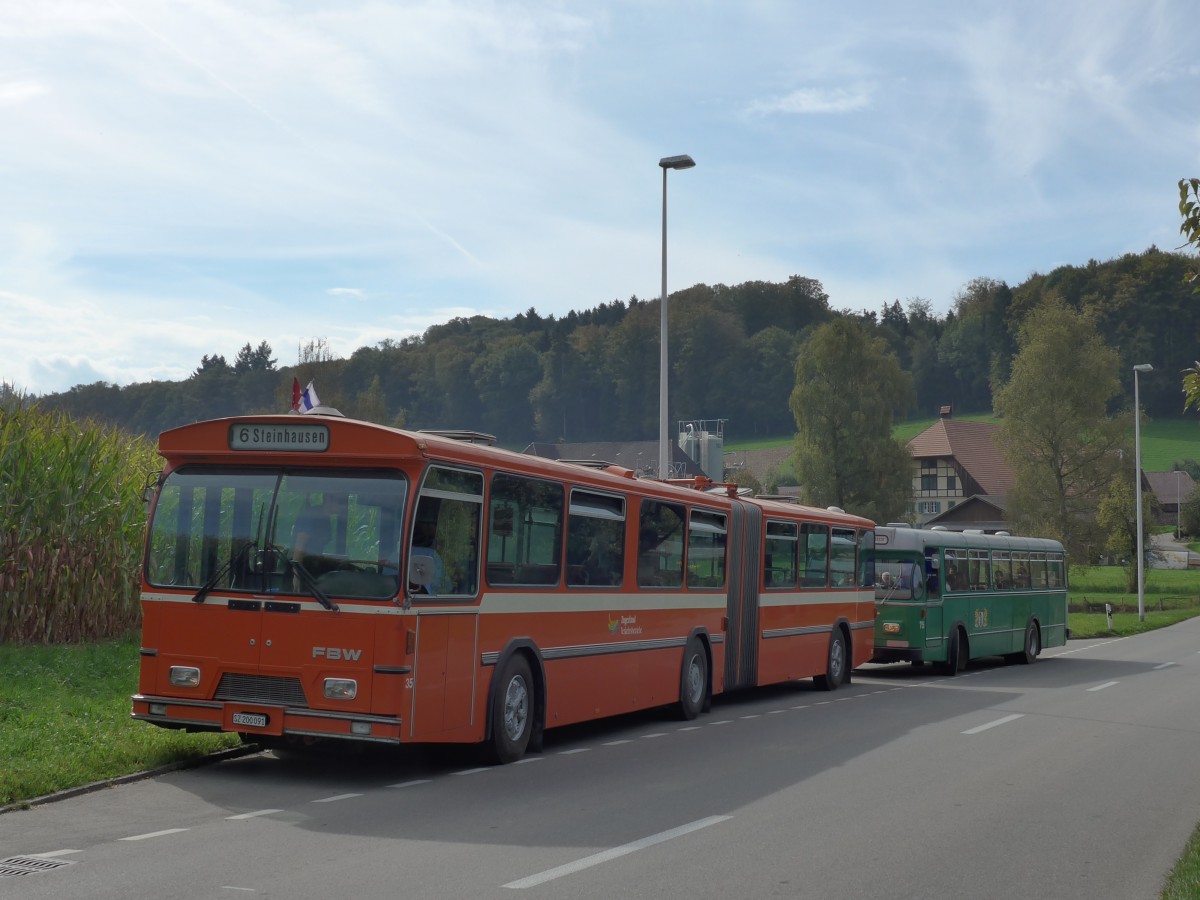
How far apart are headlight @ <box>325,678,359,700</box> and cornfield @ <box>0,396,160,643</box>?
29.1ft

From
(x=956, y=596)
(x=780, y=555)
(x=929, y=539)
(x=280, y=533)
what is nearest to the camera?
(x=280, y=533)

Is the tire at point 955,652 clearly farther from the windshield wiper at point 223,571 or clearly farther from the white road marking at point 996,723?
the windshield wiper at point 223,571

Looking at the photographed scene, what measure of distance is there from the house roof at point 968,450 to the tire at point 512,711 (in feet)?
302

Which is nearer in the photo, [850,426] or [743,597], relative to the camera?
[743,597]

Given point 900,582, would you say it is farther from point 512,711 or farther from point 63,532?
point 63,532

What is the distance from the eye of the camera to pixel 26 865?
24.8 feet

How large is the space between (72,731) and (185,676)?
1.55 metres

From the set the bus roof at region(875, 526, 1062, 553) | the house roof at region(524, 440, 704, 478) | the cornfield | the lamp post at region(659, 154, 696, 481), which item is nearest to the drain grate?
the cornfield

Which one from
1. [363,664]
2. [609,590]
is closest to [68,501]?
[609,590]

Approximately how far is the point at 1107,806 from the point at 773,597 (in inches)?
366

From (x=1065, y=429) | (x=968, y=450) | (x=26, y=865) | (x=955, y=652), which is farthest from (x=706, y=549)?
(x=968, y=450)

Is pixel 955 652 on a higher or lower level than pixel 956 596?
lower

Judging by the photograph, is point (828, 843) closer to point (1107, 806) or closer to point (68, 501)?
point (1107, 806)

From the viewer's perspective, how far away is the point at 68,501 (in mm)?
18516
